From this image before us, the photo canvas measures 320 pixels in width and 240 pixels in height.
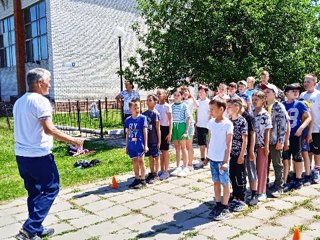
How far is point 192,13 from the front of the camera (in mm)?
12406

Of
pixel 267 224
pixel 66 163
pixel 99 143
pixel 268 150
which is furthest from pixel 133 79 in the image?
pixel 267 224

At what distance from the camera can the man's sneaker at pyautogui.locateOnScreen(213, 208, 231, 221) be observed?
4945 millimetres

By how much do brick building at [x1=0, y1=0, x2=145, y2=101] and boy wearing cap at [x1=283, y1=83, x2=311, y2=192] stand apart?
17.1 metres

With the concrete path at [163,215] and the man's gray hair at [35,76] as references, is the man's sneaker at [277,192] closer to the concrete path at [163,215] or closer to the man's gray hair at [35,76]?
the concrete path at [163,215]

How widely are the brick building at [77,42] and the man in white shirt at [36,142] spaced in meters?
17.3

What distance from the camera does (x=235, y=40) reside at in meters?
11.7

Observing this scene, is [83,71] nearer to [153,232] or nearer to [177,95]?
[177,95]

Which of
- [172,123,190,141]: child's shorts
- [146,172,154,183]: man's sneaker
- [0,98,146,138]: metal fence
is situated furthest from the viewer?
[0,98,146,138]: metal fence

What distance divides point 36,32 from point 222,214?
20.8 meters

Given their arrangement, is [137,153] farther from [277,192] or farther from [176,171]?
[277,192]

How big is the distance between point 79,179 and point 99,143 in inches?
168

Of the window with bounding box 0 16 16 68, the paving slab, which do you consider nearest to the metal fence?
the paving slab

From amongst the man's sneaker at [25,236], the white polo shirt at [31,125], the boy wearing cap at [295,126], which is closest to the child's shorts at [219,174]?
the boy wearing cap at [295,126]

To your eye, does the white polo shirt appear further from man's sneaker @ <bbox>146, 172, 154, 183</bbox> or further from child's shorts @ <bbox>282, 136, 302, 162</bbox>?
child's shorts @ <bbox>282, 136, 302, 162</bbox>
